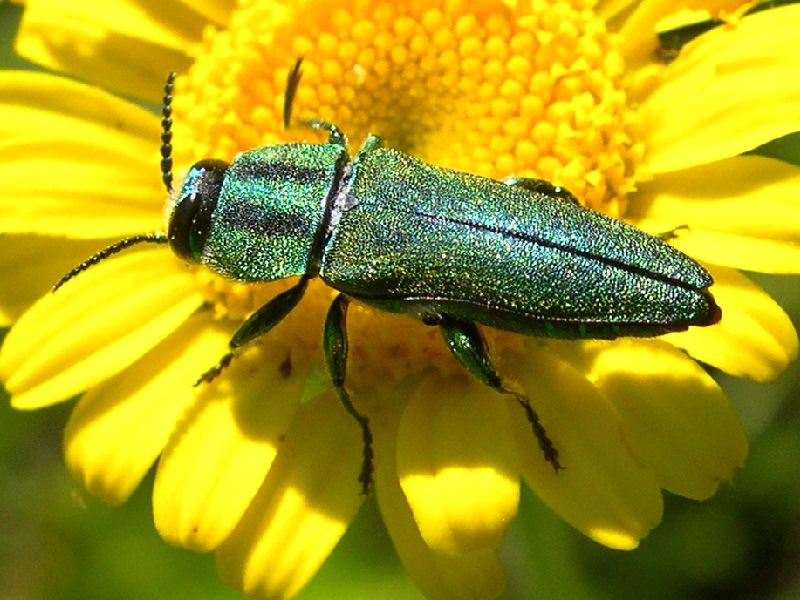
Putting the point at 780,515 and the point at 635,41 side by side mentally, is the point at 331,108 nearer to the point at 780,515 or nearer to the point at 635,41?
the point at 635,41

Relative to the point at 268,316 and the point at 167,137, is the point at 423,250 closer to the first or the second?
the point at 268,316

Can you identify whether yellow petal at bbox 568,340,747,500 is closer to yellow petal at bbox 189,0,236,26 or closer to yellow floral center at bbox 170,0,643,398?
yellow floral center at bbox 170,0,643,398

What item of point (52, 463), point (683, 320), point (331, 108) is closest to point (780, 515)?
point (683, 320)

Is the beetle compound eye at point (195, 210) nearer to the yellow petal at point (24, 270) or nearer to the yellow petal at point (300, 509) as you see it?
the yellow petal at point (24, 270)

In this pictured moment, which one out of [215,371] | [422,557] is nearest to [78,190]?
[215,371]

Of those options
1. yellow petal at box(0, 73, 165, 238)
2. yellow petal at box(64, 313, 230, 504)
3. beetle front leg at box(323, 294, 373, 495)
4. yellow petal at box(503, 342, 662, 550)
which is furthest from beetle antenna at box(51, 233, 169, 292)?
yellow petal at box(503, 342, 662, 550)

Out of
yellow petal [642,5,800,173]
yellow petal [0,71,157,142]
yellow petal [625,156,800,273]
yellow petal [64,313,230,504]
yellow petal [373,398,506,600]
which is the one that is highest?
yellow petal [642,5,800,173]

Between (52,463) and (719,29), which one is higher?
(719,29)
